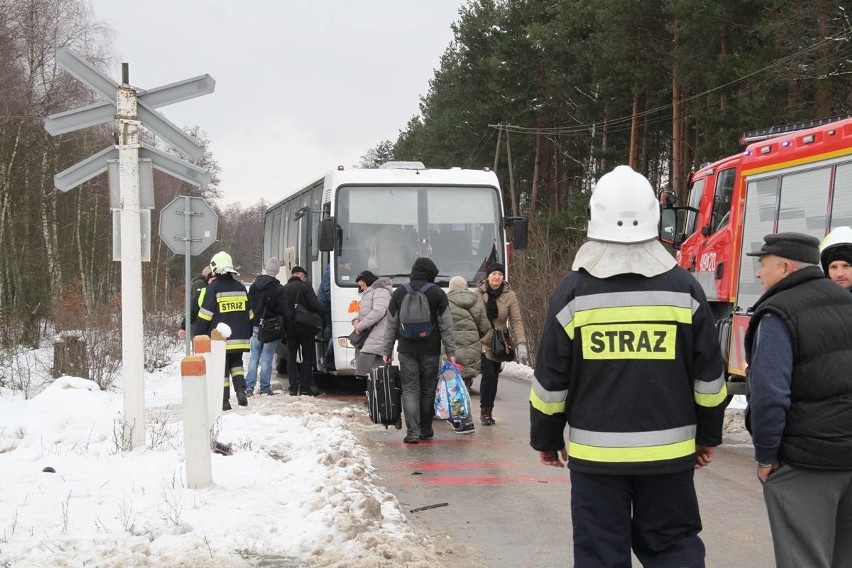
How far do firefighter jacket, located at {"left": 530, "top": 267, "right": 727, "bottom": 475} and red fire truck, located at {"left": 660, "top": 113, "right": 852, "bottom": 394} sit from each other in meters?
5.30

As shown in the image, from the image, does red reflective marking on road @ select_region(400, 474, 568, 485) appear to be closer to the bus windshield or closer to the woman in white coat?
the woman in white coat

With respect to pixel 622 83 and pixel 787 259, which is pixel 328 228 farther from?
pixel 622 83

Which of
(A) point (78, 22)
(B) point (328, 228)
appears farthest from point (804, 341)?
(A) point (78, 22)

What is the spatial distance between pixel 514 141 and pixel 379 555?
37.9m

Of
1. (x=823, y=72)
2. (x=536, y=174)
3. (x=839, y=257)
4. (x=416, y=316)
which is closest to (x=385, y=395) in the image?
(x=416, y=316)

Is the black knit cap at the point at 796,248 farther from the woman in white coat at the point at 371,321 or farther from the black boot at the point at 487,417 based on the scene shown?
the woman in white coat at the point at 371,321

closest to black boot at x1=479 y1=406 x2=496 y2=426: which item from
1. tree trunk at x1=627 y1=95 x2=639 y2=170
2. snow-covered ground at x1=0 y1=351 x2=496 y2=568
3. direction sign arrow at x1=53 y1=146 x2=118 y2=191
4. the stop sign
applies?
snow-covered ground at x1=0 y1=351 x2=496 y2=568

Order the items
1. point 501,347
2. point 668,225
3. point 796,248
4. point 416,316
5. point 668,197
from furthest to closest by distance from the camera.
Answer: point 668,225 → point 668,197 → point 501,347 → point 416,316 → point 796,248

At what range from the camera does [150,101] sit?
816cm

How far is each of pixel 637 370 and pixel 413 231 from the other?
10.9m

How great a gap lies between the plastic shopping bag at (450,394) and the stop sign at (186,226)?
4709mm

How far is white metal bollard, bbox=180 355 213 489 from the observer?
627cm

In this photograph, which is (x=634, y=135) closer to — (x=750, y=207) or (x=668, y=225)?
(x=668, y=225)

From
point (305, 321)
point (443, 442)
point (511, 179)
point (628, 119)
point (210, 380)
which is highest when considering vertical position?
point (628, 119)
